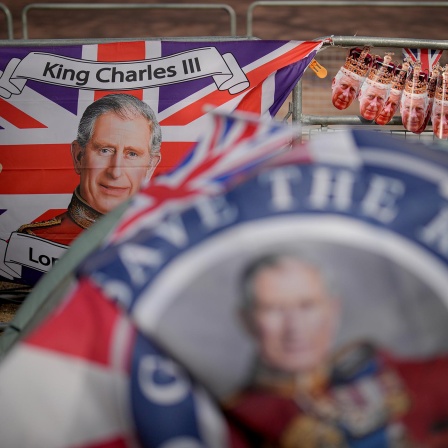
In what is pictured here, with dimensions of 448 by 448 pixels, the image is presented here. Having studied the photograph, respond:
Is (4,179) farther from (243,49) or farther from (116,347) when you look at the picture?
(116,347)

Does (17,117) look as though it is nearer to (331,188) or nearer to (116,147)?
(116,147)

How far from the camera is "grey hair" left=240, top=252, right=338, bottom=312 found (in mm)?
1861

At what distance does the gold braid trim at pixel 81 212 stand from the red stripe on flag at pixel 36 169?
7 cm

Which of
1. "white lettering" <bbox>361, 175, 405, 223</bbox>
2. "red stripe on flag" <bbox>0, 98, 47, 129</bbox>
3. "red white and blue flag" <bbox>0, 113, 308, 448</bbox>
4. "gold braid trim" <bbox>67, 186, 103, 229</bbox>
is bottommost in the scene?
"red white and blue flag" <bbox>0, 113, 308, 448</bbox>

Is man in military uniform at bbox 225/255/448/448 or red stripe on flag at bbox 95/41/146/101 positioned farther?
red stripe on flag at bbox 95/41/146/101

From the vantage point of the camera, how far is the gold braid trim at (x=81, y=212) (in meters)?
5.39

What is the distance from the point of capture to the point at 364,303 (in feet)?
6.13

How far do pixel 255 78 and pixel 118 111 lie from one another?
908mm

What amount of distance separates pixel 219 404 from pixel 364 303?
40 cm

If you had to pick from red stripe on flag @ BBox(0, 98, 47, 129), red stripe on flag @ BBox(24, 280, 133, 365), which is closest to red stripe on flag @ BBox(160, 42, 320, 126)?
red stripe on flag @ BBox(0, 98, 47, 129)

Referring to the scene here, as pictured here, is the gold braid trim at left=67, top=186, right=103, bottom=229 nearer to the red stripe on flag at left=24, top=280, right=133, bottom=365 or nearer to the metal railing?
the metal railing

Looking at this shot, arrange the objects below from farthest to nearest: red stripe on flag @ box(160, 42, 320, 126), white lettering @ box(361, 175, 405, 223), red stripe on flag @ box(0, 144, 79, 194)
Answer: red stripe on flag @ box(0, 144, 79, 194) < red stripe on flag @ box(160, 42, 320, 126) < white lettering @ box(361, 175, 405, 223)

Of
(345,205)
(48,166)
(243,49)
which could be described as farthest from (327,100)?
(345,205)

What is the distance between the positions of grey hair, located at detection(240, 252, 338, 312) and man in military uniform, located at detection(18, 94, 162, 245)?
3.50m
